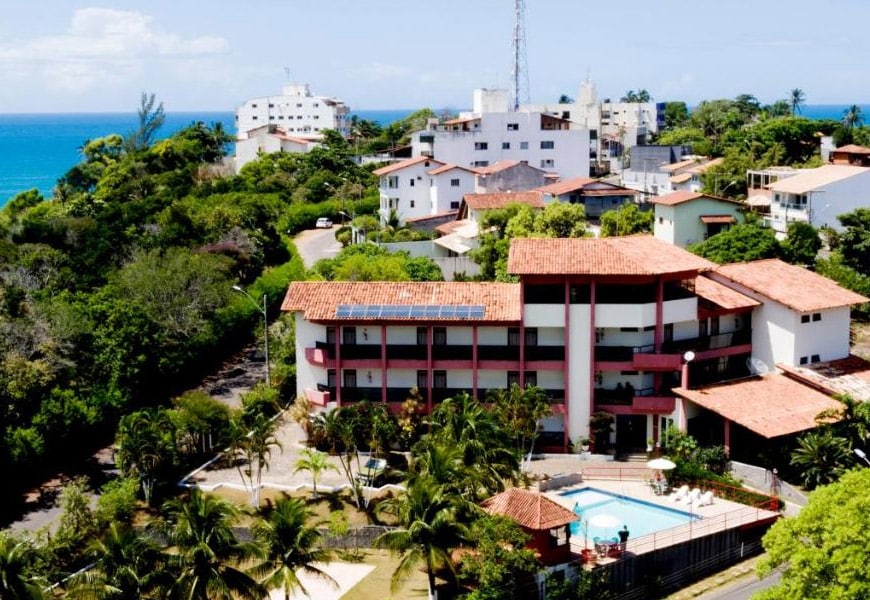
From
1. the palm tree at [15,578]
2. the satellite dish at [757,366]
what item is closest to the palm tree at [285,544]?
→ the palm tree at [15,578]

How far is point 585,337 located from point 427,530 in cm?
1793

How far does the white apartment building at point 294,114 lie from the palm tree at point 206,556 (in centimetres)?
15348

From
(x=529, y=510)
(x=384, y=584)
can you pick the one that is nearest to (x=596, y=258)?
(x=529, y=510)

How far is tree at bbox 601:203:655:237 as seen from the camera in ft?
237

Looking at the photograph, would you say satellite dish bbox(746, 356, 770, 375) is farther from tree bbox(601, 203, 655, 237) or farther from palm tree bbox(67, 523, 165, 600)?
palm tree bbox(67, 523, 165, 600)

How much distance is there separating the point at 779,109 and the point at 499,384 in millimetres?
141149

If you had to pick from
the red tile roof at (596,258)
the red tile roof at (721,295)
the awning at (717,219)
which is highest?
the red tile roof at (596,258)

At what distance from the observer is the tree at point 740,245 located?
6356cm

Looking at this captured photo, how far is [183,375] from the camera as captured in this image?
59188mm

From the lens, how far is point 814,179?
7331 centimetres

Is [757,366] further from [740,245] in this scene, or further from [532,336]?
[740,245]

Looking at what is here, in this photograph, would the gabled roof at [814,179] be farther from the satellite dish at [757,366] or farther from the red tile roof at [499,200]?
the satellite dish at [757,366]

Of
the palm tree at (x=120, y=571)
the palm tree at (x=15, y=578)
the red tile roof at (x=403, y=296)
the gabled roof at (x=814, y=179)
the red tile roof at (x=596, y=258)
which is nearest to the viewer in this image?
the palm tree at (x=15, y=578)

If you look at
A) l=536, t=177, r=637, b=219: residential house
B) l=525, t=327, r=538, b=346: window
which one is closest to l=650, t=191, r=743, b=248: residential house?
l=536, t=177, r=637, b=219: residential house
